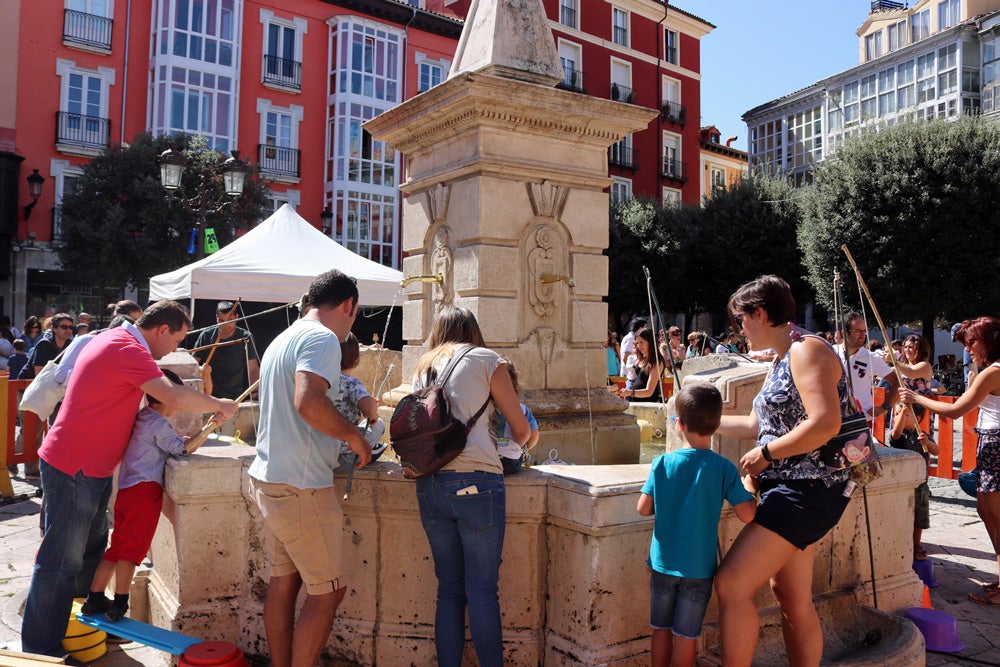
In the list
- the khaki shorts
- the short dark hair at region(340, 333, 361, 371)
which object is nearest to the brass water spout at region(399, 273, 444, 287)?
the short dark hair at region(340, 333, 361, 371)

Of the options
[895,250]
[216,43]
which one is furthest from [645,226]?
[216,43]

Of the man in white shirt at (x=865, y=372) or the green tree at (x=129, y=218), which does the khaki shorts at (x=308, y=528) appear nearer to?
the man in white shirt at (x=865, y=372)

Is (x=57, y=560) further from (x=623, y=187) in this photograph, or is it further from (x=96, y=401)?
(x=623, y=187)

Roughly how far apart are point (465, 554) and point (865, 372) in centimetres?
439

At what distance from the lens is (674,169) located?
124 ft

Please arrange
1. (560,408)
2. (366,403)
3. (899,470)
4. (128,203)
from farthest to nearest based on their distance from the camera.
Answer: (128,203) < (560,408) < (899,470) < (366,403)

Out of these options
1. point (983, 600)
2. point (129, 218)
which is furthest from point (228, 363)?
point (129, 218)

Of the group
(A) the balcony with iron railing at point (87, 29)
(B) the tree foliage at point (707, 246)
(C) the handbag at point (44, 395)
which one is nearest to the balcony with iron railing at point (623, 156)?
(B) the tree foliage at point (707, 246)

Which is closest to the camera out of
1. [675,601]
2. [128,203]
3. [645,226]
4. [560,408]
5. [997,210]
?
[675,601]

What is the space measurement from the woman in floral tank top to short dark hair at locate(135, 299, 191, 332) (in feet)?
8.74

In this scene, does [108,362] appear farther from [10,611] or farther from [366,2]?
[366,2]

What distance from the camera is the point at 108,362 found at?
3420 millimetres

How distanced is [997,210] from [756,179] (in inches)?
387

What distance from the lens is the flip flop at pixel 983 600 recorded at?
4.74 m
